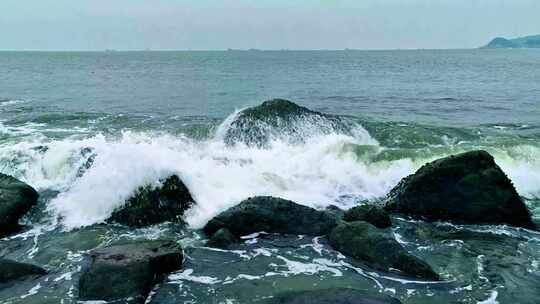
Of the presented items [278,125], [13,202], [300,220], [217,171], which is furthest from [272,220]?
[278,125]

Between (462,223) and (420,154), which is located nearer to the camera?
(462,223)

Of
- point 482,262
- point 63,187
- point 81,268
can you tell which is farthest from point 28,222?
point 482,262

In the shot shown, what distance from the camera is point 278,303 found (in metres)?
7.59

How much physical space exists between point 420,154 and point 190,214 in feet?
28.5

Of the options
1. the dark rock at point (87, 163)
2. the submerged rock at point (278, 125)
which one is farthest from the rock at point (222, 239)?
the submerged rock at point (278, 125)

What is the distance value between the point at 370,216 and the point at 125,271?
5.57m

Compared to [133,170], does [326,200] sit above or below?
below

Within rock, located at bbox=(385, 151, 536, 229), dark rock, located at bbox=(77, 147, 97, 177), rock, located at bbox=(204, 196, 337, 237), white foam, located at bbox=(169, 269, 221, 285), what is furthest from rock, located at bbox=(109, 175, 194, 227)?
rock, located at bbox=(385, 151, 536, 229)

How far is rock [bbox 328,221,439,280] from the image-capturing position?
8.85 meters

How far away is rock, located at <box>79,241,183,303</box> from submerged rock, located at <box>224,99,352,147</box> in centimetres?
902

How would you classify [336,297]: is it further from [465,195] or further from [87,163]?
[87,163]

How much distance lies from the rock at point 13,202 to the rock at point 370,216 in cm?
758

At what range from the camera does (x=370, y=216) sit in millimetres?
11195

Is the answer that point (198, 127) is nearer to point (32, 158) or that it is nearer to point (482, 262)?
point (32, 158)
